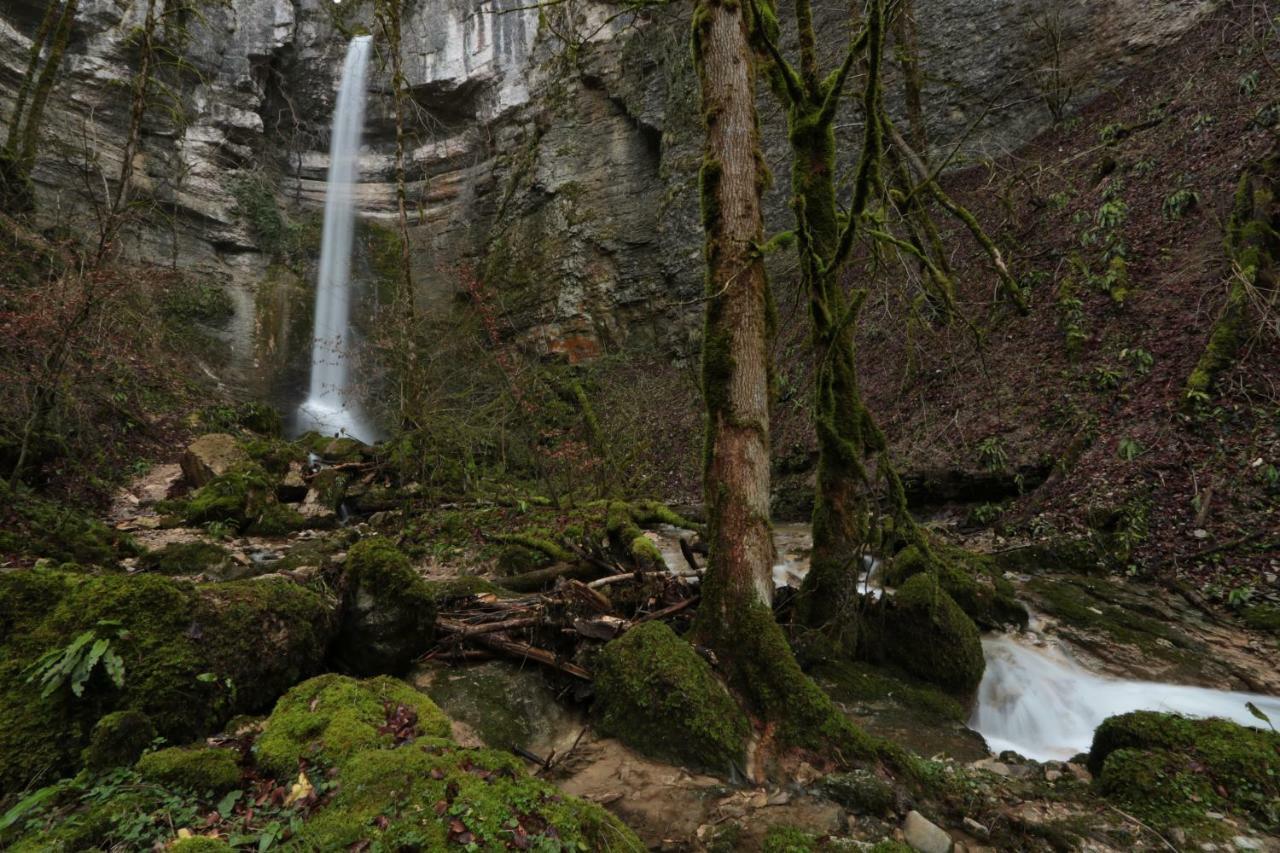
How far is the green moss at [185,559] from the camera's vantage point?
5.68 m

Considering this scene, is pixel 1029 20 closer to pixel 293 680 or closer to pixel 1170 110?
pixel 1170 110

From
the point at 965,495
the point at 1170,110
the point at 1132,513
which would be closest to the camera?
the point at 1132,513

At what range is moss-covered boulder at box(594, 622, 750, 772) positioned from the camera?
3105mm

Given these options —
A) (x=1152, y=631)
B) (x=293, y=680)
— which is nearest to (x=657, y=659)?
(x=293, y=680)

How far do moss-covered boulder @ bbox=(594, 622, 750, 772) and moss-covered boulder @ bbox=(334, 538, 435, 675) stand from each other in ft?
4.22

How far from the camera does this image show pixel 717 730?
313cm

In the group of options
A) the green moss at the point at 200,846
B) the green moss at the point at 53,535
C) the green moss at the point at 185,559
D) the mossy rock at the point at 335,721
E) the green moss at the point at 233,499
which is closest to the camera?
the green moss at the point at 200,846

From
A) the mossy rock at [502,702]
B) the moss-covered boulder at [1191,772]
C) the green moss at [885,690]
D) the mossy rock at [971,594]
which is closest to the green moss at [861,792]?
the moss-covered boulder at [1191,772]

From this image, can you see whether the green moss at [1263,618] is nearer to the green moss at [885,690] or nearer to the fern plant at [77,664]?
the green moss at [885,690]

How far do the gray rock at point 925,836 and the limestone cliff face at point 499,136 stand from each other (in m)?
12.4

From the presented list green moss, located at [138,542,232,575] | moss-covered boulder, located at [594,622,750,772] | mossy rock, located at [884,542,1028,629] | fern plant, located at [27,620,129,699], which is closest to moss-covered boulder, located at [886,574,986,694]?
mossy rock, located at [884,542,1028,629]

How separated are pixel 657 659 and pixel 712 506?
1.06 meters

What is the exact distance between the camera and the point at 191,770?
203 cm

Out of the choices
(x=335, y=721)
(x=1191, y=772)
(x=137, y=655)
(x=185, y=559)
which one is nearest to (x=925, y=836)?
(x=1191, y=772)
